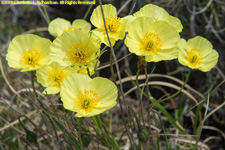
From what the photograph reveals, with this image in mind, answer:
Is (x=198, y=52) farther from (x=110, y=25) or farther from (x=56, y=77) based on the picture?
(x=56, y=77)

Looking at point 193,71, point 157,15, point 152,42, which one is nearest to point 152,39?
point 152,42

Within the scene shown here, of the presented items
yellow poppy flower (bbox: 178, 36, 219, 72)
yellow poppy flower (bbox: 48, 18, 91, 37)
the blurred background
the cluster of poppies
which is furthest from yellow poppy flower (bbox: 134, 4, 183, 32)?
the blurred background

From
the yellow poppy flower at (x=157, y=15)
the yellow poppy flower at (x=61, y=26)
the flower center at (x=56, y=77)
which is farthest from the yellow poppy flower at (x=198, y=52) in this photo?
the flower center at (x=56, y=77)

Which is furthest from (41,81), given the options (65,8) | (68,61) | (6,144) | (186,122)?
(65,8)

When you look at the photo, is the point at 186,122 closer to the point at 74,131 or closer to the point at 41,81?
the point at 74,131

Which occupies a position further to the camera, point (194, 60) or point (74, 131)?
point (194, 60)

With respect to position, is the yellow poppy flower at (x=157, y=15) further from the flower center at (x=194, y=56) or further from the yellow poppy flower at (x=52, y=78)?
the yellow poppy flower at (x=52, y=78)
